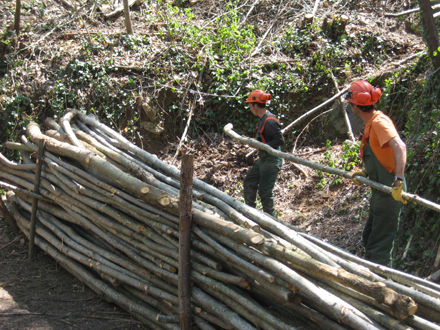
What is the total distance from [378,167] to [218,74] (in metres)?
4.86

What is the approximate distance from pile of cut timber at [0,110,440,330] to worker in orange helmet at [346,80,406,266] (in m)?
0.40

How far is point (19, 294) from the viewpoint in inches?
178

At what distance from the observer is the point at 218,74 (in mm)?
7871

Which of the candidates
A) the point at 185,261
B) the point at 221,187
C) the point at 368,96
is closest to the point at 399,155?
the point at 368,96

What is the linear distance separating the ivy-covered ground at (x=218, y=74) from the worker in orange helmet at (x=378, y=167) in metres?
1.94

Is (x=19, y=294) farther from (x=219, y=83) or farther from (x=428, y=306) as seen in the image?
(x=219, y=83)

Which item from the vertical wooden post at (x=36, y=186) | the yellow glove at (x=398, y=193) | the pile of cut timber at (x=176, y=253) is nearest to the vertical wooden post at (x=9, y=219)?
the pile of cut timber at (x=176, y=253)

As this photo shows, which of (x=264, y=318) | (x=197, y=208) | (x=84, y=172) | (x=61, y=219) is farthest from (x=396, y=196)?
(x=61, y=219)

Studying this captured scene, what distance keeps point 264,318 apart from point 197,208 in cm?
118

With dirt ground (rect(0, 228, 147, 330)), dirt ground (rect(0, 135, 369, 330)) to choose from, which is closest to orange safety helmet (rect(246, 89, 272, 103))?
dirt ground (rect(0, 135, 369, 330))

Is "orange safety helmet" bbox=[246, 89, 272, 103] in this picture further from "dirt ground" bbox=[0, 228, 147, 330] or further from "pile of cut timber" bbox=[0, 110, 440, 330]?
"dirt ground" bbox=[0, 228, 147, 330]

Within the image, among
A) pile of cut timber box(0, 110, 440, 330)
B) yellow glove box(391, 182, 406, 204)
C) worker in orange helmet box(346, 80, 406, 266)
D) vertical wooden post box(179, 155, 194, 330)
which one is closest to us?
pile of cut timber box(0, 110, 440, 330)

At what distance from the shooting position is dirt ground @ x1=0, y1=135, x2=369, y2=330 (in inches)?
161

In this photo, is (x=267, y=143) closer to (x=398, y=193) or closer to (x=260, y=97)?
(x=260, y=97)
